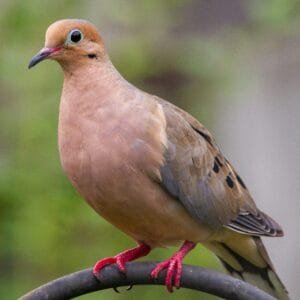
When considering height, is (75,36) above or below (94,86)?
above

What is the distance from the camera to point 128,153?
4363 millimetres

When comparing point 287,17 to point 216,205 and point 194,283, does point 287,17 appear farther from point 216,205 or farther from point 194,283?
point 194,283

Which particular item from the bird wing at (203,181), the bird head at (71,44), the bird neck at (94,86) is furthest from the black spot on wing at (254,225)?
the bird head at (71,44)

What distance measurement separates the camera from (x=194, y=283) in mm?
4062

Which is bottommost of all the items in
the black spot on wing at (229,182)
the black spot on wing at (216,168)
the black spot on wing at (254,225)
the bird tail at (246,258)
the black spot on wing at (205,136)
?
the bird tail at (246,258)

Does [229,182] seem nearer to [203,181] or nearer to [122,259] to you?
[203,181]

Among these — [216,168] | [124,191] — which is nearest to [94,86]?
[124,191]

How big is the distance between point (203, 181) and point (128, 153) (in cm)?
55

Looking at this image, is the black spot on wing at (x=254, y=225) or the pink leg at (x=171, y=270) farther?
the black spot on wing at (x=254, y=225)

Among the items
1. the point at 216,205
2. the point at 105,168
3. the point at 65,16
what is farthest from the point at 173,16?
the point at 105,168

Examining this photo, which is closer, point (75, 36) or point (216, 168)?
point (75, 36)

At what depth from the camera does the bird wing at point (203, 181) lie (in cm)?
462

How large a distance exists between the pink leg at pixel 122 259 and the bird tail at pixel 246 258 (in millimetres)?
391

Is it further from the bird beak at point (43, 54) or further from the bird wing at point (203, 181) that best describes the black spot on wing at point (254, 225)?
the bird beak at point (43, 54)
